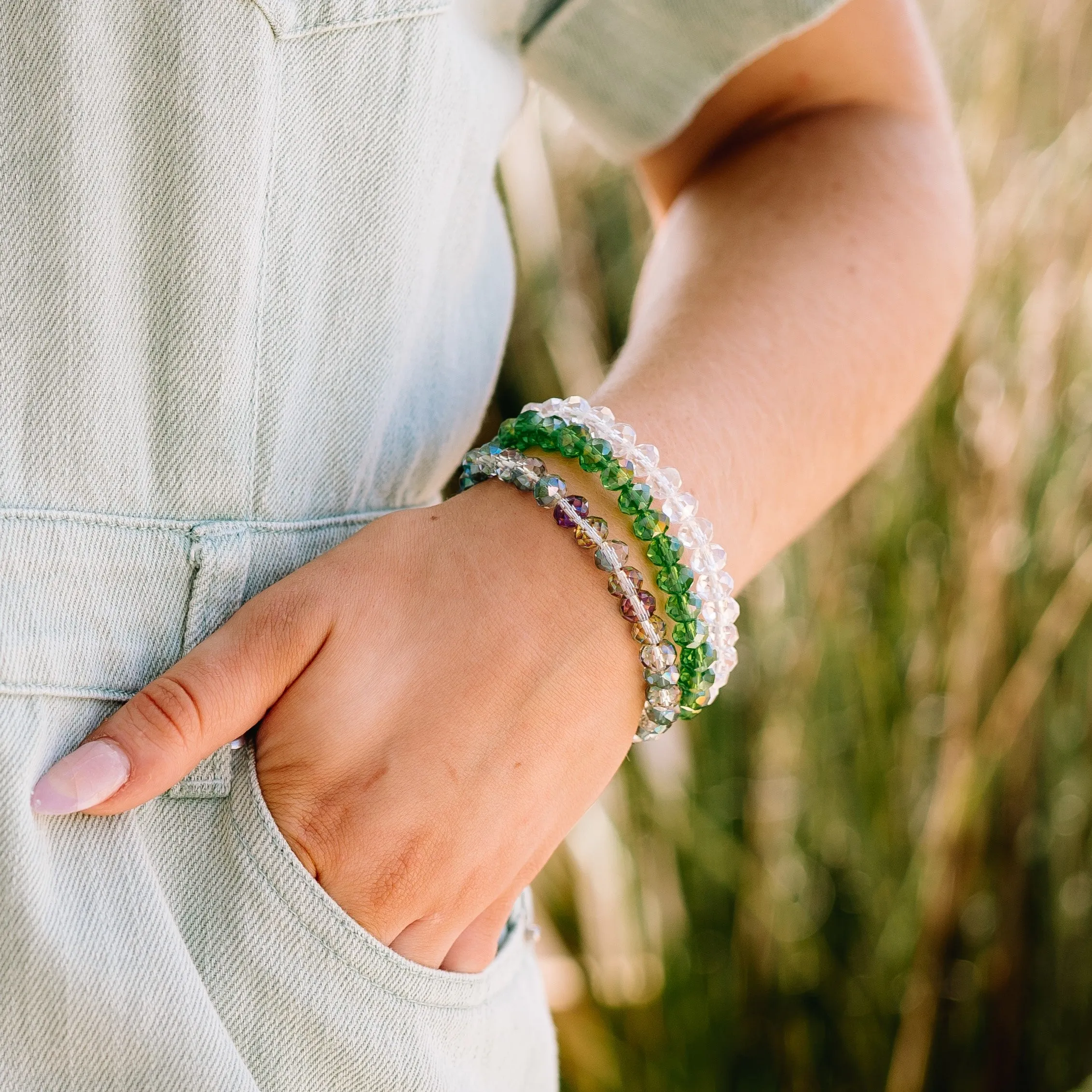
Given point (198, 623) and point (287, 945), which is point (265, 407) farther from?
point (287, 945)

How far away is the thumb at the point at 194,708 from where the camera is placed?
0.47 meters

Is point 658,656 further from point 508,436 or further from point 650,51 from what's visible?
point 650,51

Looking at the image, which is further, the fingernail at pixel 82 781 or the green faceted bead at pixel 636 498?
the green faceted bead at pixel 636 498

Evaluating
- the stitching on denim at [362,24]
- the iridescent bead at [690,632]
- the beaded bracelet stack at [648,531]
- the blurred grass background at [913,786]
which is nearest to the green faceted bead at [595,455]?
the beaded bracelet stack at [648,531]

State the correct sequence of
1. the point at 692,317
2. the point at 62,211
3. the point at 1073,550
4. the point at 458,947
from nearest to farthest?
the point at 62,211 < the point at 458,947 < the point at 692,317 < the point at 1073,550

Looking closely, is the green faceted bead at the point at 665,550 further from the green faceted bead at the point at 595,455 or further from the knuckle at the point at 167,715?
the knuckle at the point at 167,715

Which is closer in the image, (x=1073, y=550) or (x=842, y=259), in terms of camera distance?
(x=842, y=259)

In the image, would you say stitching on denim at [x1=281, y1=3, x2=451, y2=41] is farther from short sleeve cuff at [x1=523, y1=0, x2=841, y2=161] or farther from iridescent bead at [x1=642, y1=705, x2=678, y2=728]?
iridescent bead at [x1=642, y1=705, x2=678, y2=728]

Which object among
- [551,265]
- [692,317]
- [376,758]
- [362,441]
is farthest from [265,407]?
[551,265]

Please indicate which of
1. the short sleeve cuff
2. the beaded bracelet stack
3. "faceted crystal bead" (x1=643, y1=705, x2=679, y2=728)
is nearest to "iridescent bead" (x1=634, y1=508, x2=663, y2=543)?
the beaded bracelet stack

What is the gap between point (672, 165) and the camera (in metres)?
0.87

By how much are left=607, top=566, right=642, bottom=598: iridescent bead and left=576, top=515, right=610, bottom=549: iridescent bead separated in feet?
0.07

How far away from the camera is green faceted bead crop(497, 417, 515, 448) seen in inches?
24.3

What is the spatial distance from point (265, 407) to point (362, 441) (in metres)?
0.07
